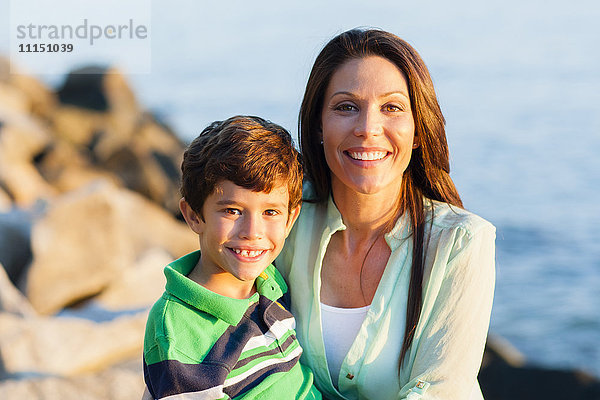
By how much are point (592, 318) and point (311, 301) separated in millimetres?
6710

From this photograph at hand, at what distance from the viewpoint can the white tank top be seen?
2.90m

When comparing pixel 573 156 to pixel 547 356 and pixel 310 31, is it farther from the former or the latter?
pixel 310 31

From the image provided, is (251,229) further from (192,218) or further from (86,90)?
(86,90)

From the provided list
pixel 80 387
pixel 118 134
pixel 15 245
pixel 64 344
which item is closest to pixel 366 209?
pixel 80 387

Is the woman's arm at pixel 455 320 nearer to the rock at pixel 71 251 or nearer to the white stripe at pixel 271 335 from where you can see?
the white stripe at pixel 271 335

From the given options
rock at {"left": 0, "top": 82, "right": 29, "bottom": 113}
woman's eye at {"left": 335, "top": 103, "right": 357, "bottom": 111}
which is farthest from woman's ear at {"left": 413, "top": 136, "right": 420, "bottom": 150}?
rock at {"left": 0, "top": 82, "right": 29, "bottom": 113}

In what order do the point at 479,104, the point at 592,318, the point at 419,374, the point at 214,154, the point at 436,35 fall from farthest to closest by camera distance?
the point at 436,35
the point at 479,104
the point at 592,318
the point at 419,374
the point at 214,154

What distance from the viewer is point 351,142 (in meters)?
2.84

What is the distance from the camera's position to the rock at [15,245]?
5.80 metres

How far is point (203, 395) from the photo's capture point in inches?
90.4

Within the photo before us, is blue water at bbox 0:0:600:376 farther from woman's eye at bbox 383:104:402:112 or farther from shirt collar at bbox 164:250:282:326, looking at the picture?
shirt collar at bbox 164:250:282:326

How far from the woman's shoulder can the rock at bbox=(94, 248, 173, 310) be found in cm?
333

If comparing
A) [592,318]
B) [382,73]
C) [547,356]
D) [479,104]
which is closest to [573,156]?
[479,104]

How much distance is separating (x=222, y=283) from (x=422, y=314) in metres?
0.75
